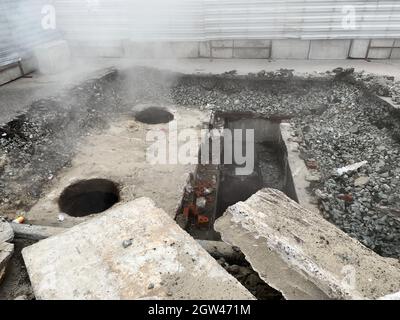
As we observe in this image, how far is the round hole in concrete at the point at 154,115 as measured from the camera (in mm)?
7363

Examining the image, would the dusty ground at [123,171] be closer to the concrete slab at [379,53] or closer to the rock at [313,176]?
the rock at [313,176]

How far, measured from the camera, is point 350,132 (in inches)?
239

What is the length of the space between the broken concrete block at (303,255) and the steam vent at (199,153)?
0.05ft

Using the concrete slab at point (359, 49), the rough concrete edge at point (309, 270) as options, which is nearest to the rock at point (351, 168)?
the rough concrete edge at point (309, 270)

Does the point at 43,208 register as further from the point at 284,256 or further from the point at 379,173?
the point at 379,173


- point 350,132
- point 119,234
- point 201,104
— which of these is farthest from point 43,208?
point 350,132

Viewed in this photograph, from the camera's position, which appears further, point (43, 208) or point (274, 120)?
point (274, 120)

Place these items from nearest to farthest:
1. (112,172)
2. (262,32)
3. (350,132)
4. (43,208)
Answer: (43,208)
(112,172)
(350,132)
(262,32)

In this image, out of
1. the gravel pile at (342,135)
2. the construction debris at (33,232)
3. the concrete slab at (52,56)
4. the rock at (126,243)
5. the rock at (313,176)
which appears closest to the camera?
the rock at (126,243)

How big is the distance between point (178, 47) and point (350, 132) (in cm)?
530

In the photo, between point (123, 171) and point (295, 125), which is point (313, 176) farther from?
point (123, 171)

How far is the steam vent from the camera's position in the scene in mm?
2453

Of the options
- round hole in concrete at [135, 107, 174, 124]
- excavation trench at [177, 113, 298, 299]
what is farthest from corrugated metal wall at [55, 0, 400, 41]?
excavation trench at [177, 113, 298, 299]

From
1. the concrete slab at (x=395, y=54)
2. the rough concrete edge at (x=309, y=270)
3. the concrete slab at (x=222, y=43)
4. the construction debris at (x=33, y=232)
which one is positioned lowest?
the construction debris at (x=33, y=232)
